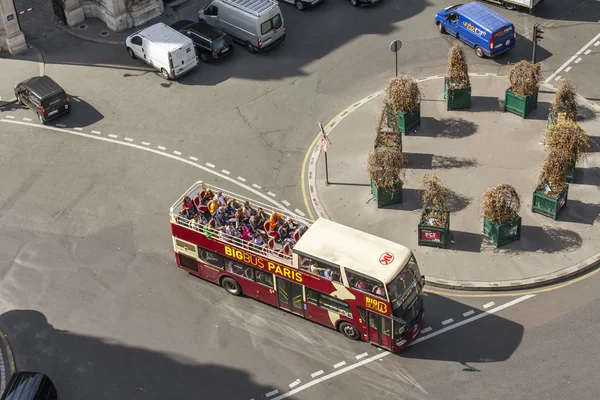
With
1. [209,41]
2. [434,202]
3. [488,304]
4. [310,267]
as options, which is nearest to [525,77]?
[434,202]

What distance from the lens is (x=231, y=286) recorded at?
37.5 meters

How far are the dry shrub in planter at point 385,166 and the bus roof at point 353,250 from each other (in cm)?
549

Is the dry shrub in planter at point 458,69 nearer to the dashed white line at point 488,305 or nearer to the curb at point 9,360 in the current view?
the dashed white line at point 488,305

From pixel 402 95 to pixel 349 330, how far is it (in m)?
13.7

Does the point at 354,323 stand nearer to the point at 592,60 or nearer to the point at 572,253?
the point at 572,253

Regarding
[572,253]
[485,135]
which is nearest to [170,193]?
Answer: [485,135]

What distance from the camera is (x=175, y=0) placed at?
191 feet

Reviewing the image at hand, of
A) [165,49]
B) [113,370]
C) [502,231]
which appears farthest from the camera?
[165,49]

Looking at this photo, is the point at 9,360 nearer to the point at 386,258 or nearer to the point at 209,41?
the point at 386,258

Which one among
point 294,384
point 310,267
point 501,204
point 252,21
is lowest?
point 294,384

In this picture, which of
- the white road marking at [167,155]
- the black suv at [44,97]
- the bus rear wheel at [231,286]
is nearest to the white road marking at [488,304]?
the white road marking at [167,155]

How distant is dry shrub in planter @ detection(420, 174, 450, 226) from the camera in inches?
1490

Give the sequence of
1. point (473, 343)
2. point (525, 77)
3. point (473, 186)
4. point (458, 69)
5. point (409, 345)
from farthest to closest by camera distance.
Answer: point (458, 69) → point (525, 77) → point (473, 186) → point (409, 345) → point (473, 343)

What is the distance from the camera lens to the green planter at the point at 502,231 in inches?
1474
